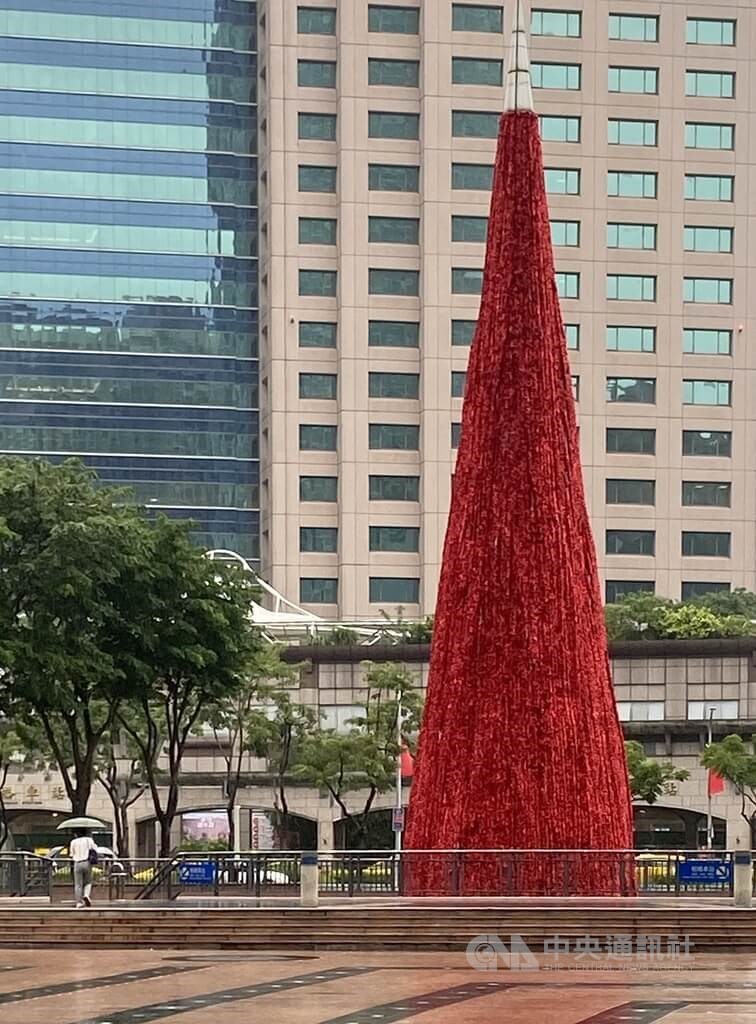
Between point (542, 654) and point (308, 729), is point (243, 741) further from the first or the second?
point (542, 654)

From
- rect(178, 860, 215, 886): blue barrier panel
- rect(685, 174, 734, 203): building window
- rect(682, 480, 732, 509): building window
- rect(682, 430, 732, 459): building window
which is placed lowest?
rect(178, 860, 215, 886): blue barrier panel

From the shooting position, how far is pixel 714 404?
106375 mm

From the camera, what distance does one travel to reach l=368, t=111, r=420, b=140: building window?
105688 mm

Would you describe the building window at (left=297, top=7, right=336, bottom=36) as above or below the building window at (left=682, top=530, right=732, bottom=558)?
above

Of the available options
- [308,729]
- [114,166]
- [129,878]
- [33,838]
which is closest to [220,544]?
[114,166]

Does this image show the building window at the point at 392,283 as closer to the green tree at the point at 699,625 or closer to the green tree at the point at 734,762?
the green tree at the point at 699,625

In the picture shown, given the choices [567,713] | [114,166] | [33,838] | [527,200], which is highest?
[114,166]

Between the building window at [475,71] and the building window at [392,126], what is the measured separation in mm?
3060

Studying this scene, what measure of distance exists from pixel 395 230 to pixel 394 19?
1155cm

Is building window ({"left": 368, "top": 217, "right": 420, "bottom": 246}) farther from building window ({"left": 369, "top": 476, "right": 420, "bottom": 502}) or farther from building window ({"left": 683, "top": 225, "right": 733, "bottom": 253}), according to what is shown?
building window ({"left": 683, "top": 225, "right": 733, "bottom": 253})

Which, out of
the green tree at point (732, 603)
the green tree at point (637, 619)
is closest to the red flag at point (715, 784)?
the green tree at point (637, 619)

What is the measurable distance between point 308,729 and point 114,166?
59183 millimetres

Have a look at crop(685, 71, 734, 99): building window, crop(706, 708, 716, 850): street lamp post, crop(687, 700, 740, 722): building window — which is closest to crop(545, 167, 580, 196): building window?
crop(685, 71, 734, 99): building window

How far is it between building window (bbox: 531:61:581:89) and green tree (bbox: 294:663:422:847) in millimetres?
49481
